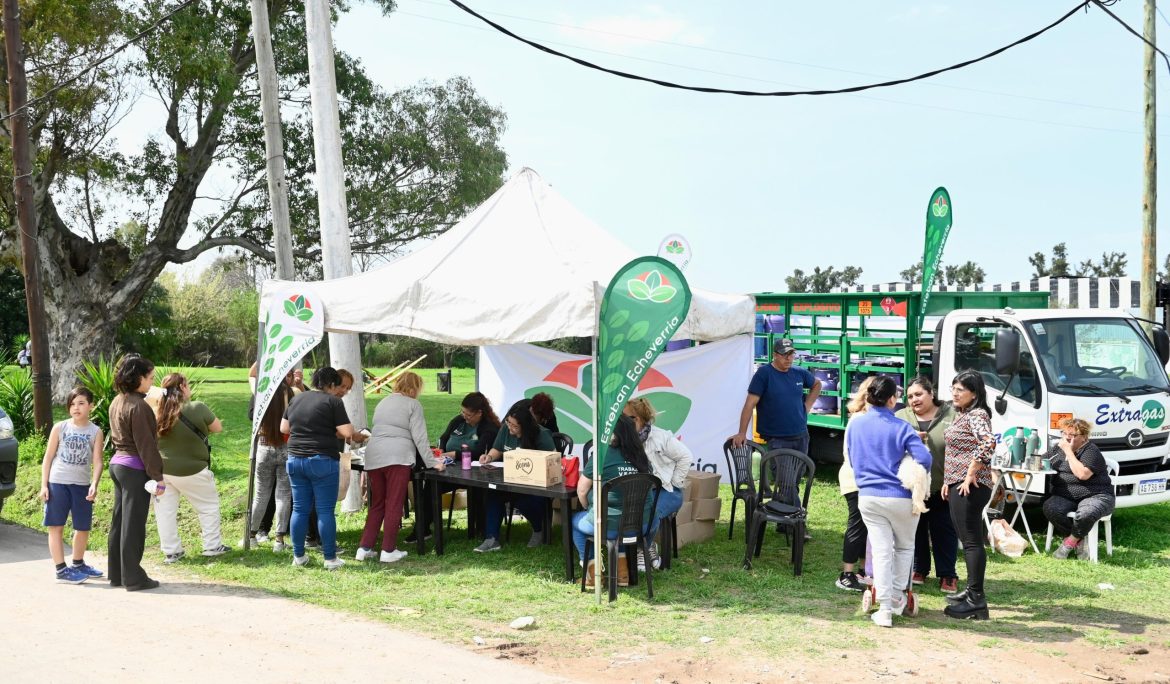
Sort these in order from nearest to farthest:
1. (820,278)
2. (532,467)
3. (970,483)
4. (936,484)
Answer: (970,483) → (936,484) → (532,467) → (820,278)

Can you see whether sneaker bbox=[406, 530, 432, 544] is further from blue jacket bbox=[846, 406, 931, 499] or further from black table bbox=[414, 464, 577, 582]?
blue jacket bbox=[846, 406, 931, 499]

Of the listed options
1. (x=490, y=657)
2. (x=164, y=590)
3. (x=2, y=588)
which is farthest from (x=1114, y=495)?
(x=2, y=588)

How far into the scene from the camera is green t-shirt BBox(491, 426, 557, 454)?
8.56 m

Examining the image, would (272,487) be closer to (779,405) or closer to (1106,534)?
(779,405)

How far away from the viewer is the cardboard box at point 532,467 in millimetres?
7750

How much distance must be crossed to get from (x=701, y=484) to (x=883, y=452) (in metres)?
2.81

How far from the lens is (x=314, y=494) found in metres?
8.08

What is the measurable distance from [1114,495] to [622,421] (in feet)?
14.8

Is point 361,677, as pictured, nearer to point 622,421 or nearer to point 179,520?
point 622,421

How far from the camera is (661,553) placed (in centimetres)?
795

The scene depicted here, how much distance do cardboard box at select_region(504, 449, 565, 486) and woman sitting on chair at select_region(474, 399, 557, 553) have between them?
58 centimetres

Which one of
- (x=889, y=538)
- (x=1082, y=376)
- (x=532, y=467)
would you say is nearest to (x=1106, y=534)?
(x=1082, y=376)

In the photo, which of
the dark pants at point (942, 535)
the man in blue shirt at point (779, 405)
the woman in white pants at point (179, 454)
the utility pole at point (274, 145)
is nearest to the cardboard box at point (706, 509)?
the man in blue shirt at point (779, 405)

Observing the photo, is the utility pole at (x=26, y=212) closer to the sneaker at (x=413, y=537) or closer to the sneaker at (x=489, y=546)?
the sneaker at (x=413, y=537)
